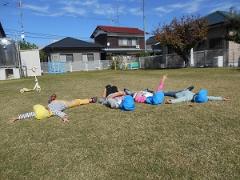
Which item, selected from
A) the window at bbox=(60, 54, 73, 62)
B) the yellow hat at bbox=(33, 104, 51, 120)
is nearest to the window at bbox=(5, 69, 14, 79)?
the window at bbox=(60, 54, 73, 62)

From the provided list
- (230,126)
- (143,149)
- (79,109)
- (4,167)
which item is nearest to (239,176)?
(143,149)

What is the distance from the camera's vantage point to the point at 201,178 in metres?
3.04

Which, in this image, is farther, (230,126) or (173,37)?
(173,37)

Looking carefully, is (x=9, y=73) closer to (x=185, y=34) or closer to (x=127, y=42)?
(x=185, y=34)

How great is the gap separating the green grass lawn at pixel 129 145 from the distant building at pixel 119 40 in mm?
36743

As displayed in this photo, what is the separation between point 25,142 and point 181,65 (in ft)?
82.6

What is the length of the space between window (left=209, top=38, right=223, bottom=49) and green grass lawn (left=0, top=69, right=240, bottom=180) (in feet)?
68.1

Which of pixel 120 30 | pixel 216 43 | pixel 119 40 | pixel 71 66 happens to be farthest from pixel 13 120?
pixel 120 30

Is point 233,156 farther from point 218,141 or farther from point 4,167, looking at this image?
point 4,167

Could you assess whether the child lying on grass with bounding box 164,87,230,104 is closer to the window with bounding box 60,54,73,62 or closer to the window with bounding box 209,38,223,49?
the window with bounding box 209,38,223,49

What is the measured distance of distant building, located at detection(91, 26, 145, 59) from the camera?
43.8 m

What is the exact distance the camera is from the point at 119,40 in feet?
148

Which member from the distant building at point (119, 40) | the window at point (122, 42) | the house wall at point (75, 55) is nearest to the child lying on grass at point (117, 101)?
the house wall at point (75, 55)

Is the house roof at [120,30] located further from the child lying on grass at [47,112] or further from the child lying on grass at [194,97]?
the child lying on grass at [47,112]
